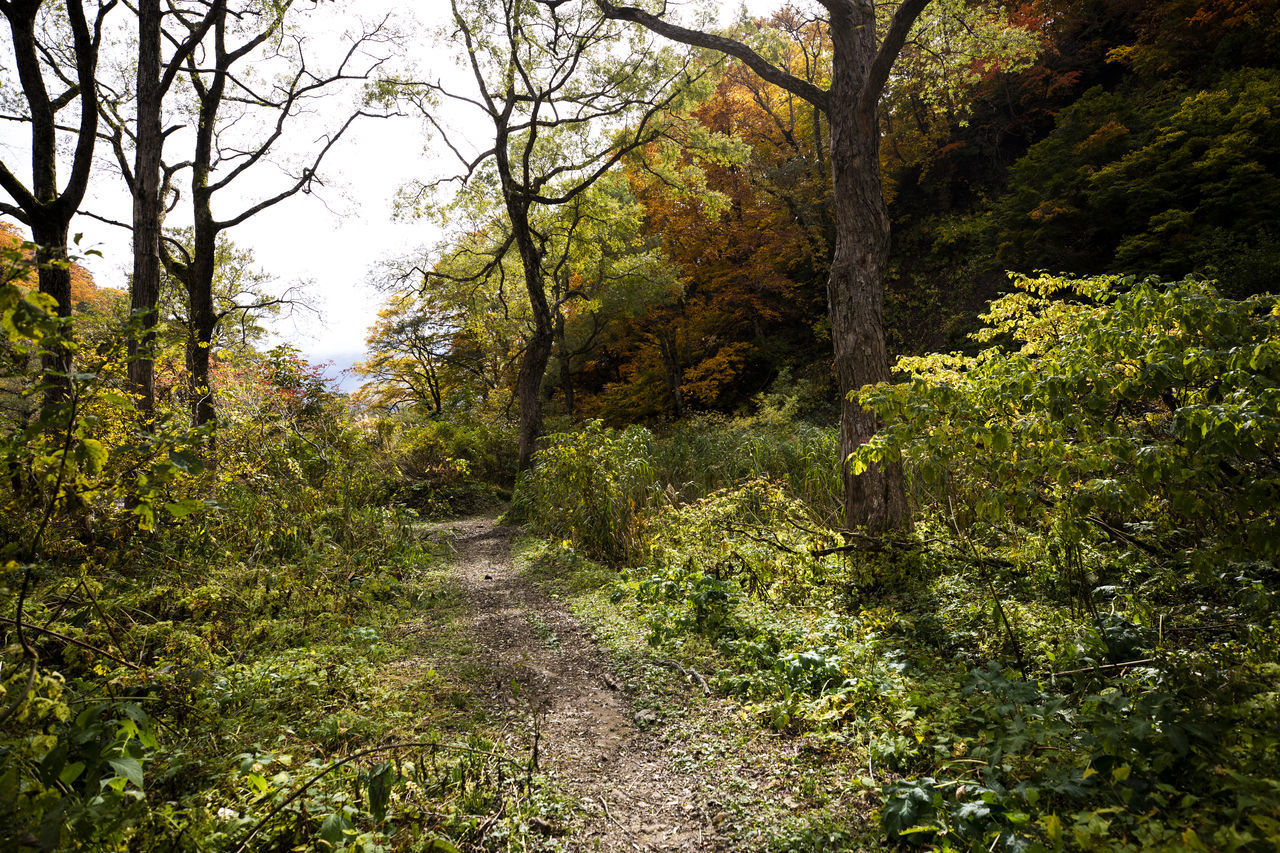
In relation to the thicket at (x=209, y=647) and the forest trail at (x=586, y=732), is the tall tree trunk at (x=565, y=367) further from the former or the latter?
the forest trail at (x=586, y=732)

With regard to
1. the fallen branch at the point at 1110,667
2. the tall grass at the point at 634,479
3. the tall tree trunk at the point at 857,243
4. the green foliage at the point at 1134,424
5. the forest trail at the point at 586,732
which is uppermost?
the tall tree trunk at the point at 857,243

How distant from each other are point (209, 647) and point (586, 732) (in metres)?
2.26

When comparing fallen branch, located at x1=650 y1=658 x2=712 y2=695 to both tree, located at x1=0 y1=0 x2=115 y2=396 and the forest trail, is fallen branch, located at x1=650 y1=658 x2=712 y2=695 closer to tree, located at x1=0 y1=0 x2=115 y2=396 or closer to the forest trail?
the forest trail

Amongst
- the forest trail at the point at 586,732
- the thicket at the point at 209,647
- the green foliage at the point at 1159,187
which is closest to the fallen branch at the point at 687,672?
the forest trail at the point at 586,732

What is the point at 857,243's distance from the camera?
5270 mm

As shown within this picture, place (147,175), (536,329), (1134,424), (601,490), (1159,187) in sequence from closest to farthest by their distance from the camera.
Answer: (1134,424) < (147,175) < (601,490) < (1159,187) < (536,329)

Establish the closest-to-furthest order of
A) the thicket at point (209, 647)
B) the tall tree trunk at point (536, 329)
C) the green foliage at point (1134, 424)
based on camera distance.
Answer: the thicket at point (209, 647) < the green foliage at point (1134, 424) < the tall tree trunk at point (536, 329)

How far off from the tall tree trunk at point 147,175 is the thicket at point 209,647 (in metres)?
1.44

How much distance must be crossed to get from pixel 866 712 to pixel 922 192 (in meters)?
19.8

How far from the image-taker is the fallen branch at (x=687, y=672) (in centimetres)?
338

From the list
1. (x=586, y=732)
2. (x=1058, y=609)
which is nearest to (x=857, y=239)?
(x=1058, y=609)

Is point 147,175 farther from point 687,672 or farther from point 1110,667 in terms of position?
point 1110,667

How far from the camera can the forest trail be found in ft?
7.69

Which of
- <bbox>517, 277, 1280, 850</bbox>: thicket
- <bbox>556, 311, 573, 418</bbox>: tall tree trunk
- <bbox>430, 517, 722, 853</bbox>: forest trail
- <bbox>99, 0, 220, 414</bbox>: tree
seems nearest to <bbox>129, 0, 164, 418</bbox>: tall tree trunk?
<bbox>99, 0, 220, 414</bbox>: tree
